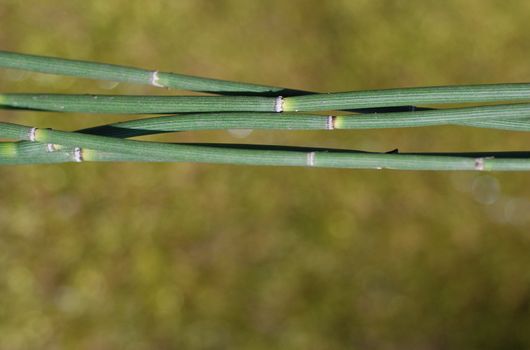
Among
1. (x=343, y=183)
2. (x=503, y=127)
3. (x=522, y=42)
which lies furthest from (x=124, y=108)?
(x=522, y=42)

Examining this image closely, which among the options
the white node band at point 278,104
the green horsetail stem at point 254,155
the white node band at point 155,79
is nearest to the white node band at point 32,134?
the green horsetail stem at point 254,155

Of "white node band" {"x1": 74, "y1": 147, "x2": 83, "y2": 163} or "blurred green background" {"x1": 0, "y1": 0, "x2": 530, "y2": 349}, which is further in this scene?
"blurred green background" {"x1": 0, "y1": 0, "x2": 530, "y2": 349}

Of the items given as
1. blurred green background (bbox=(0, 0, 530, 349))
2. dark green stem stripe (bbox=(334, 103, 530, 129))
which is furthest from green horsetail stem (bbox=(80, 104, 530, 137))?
blurred green background (bbox=(0, 0, 530, 349))

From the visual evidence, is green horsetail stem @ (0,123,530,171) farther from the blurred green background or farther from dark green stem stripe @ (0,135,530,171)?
the blurred green background

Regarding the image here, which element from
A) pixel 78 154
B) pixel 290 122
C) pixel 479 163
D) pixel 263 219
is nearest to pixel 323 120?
pixel 290 122

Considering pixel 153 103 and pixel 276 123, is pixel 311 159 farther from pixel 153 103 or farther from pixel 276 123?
pixel 153 103

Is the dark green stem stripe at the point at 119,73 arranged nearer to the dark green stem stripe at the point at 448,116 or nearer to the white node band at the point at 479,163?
the dark green stem stripe at the point at 448,116

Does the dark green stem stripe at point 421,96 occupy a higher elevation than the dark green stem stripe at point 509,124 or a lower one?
higher

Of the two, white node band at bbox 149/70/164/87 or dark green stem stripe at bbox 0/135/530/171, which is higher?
white node band at bbox 149/70/164/87

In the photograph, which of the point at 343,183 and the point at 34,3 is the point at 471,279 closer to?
the point at 343,183
